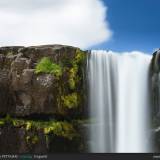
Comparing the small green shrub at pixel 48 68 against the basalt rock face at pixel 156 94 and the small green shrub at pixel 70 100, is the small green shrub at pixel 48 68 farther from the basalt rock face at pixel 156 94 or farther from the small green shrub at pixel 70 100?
the basalt rock face at pixel 156 94

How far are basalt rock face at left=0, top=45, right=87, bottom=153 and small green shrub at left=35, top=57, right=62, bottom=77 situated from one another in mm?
109

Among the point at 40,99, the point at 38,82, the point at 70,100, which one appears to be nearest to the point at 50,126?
the point at 40,99

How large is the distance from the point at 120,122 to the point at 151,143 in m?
1.48

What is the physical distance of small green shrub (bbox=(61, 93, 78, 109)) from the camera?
782 inches

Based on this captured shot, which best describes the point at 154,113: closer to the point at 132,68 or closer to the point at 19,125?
the point at 132,68

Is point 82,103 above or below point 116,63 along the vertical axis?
below

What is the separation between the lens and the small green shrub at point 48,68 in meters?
19.7

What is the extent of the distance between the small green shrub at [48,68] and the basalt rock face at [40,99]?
0.11 metres

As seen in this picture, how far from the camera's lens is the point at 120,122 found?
2012cm

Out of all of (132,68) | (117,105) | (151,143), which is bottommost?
(151,143)

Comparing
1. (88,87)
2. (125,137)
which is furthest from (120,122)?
(88,87)

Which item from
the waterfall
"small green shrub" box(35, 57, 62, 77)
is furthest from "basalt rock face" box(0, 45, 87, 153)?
the waterfall

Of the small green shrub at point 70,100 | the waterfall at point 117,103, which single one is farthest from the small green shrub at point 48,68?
the waterfall at point 117,103

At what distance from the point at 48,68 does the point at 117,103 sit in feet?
10.1
